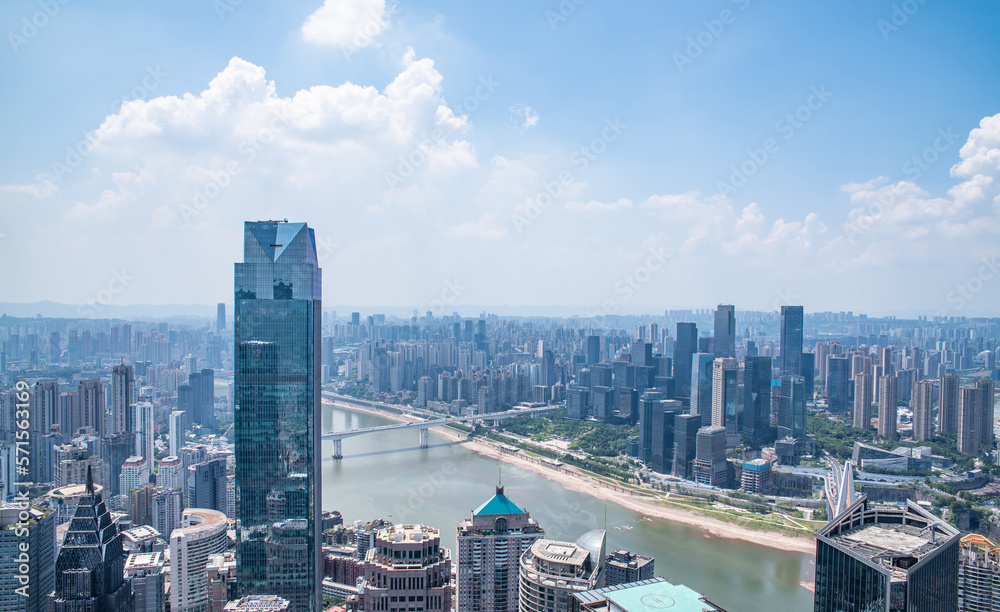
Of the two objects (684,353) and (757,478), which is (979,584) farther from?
(684,353)

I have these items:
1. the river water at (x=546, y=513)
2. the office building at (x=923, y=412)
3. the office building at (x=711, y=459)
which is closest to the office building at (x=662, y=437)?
the office building at (x=711, y=459)

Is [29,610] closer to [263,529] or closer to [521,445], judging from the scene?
[263,529]

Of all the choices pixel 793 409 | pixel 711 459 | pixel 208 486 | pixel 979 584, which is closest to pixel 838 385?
pixel 793 409

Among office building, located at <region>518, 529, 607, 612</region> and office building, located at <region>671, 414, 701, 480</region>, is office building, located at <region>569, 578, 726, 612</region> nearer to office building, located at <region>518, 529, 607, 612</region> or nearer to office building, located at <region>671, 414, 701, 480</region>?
office building, located at <region>518, 529, 607, 612</region>

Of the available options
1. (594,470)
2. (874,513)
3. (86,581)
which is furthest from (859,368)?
(86,581)

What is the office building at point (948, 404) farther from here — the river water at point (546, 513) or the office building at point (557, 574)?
the office building at point (557, 574)

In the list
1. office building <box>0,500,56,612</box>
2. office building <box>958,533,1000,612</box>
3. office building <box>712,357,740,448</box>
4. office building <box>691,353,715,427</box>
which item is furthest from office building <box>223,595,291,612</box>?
office building <box>691,353,715,427</box>
